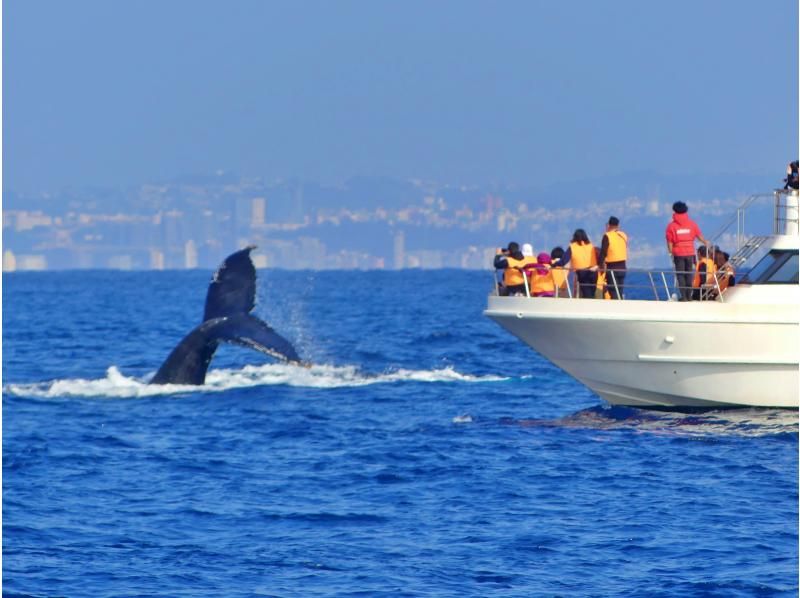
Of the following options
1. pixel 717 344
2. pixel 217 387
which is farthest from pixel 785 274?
pixel 217 387

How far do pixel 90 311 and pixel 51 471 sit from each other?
64.7 m

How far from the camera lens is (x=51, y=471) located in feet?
69.6

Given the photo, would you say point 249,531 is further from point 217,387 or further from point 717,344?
point 217,387

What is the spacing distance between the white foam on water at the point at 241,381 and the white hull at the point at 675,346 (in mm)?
7742

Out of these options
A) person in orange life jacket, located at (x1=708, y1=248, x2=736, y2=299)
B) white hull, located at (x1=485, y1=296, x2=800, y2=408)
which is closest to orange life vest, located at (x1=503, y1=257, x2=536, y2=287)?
white hull, located at (x1=485, y1=296, x2=800, y2=408)

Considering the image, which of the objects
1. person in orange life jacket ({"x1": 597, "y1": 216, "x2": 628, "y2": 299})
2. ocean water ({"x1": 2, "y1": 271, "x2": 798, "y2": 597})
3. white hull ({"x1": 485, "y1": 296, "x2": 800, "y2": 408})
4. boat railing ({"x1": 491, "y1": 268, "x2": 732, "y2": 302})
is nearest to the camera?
ocean water ({"x1": 2, "y1": 271, "x2": 798, "y2": 597})

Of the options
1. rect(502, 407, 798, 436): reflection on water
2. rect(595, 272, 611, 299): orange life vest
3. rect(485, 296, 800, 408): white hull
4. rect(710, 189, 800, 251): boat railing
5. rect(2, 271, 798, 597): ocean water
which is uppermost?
rect(710, 189, 800, 251): boat railing

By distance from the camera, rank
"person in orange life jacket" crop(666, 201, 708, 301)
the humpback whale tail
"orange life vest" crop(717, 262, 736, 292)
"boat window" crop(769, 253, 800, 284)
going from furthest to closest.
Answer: the humpback whale tail, "person in orange life jacket" crop(666, 201, 708, 301), "orange life vest" crop(717, 262, 736, 292), "boat window" crop(769, 253, 800, 284)

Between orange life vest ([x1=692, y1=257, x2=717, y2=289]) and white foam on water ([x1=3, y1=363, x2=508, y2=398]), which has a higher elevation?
orange life vest ([x1=692, y1=257, x2=717, y2=289])

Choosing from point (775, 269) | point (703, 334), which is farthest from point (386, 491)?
point (775, 269)

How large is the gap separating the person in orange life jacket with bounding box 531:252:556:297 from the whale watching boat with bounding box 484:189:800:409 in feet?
1.26

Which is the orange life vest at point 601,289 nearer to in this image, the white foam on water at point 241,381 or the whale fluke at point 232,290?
the whale fluke at point 232,290

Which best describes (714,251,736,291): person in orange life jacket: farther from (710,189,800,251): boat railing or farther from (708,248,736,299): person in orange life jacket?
(710,189,800,251): boat railing

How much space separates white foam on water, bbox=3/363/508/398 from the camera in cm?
3069
